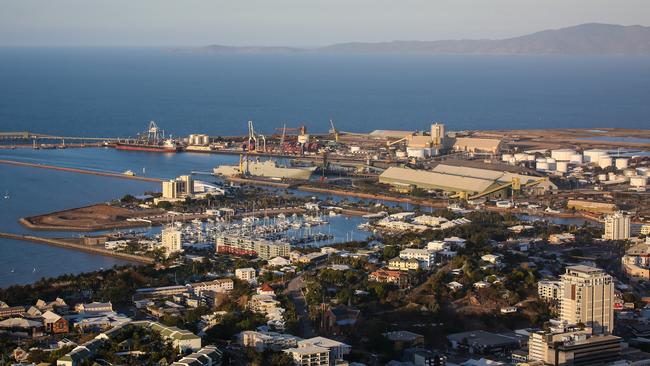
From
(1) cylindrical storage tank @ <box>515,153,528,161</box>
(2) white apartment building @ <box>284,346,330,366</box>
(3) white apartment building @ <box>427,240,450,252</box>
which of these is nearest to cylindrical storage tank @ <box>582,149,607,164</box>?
(1) cylindrical storage tank @ <box>515,153,528,161</box>

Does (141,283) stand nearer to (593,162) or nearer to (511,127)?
(593,162)

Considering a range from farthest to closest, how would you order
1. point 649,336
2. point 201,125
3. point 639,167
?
point 201,125 < point 639,167 < point 649,336

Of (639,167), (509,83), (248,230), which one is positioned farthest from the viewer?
(509,83)

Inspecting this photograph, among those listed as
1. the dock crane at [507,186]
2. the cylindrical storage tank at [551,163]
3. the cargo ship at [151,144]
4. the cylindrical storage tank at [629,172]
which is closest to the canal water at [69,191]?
the cargo ship at [151,144]

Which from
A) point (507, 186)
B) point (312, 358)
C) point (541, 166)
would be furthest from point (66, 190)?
point (312, 358)

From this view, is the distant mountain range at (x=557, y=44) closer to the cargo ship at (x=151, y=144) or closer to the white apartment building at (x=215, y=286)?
the cargo ship at (x=151, y=144)

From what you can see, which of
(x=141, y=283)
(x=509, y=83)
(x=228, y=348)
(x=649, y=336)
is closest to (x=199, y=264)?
(x=141, y=283)
